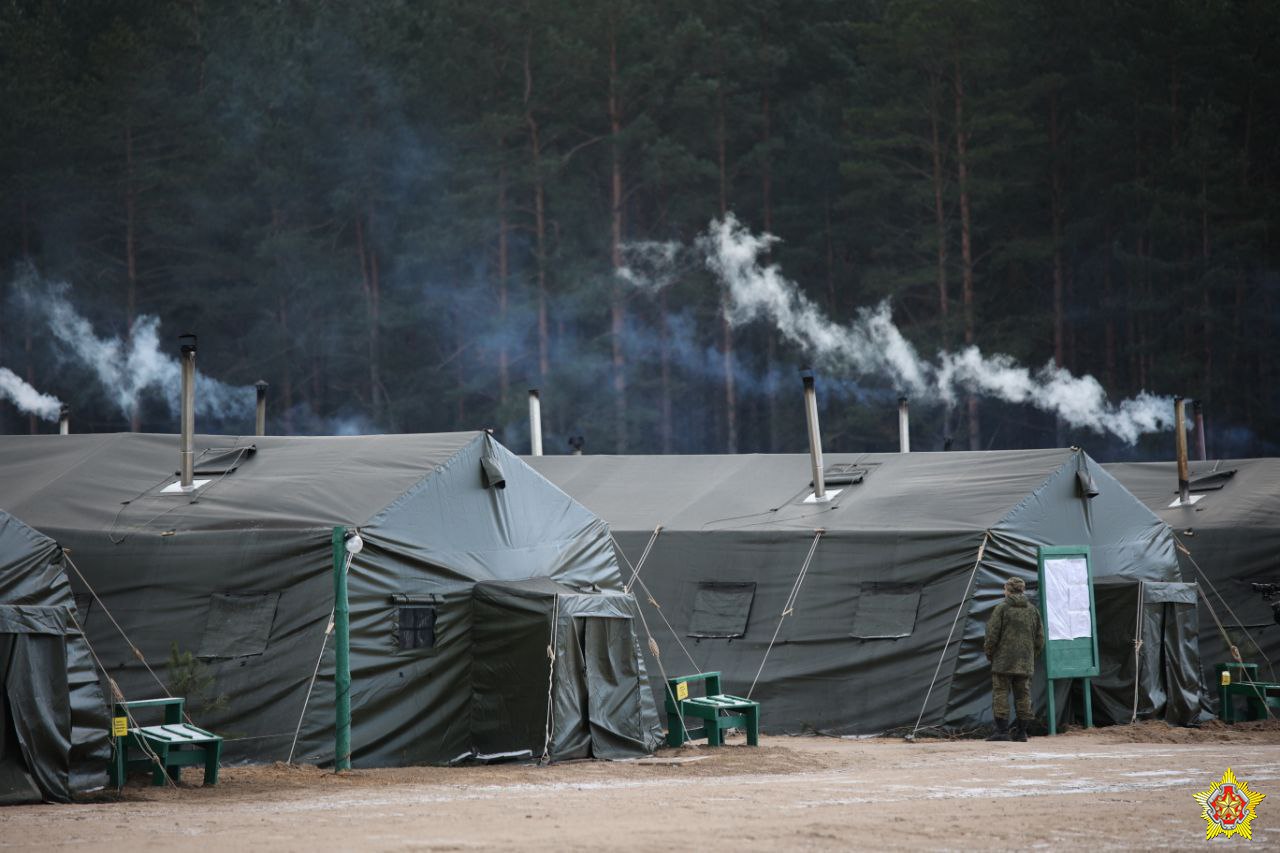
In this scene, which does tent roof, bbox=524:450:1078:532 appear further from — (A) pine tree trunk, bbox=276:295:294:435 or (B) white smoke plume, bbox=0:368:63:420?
(A) pine tree trunk, bbox=276:295:294:435

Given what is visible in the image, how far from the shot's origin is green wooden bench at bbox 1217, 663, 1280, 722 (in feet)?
57.3

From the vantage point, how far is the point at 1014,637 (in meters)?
15.1

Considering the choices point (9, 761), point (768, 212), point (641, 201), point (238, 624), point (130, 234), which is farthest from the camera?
point (641, 201)

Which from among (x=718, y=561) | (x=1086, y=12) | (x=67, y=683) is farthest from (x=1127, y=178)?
(x=67, y=683)

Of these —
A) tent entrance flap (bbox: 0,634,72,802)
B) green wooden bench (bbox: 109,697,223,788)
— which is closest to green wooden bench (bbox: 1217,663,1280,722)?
green wooden bench (bbox: 109,697,223,788)

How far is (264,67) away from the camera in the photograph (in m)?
46.9

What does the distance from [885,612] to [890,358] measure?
82.7ft

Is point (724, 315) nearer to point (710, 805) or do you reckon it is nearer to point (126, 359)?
point (126, 359)

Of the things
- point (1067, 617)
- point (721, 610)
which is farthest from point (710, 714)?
point (1067, 617)

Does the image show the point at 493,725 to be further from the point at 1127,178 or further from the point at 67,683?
the point at 1127,178

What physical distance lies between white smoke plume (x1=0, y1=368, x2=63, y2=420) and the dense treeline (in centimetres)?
207

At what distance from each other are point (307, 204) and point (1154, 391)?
22.2 meters

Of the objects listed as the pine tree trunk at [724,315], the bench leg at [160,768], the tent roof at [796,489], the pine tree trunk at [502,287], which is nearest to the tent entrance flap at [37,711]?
Result: the bench leg at [160,768]

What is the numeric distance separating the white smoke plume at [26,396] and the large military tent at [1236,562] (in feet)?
85.1
